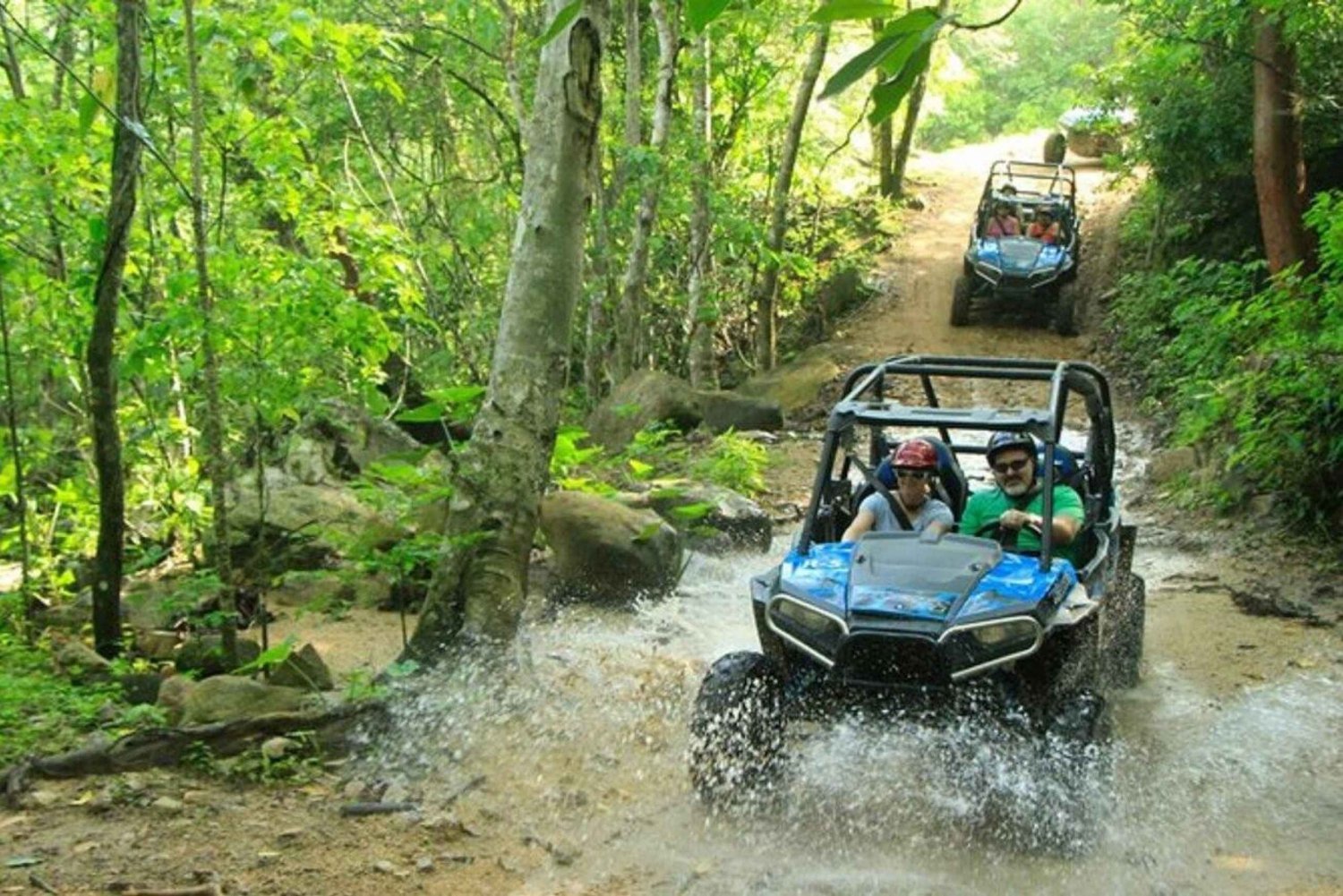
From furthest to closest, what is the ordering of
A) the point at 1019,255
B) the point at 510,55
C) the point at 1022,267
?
the point at 1019,255
the point at 1022,267
the point at 510,55

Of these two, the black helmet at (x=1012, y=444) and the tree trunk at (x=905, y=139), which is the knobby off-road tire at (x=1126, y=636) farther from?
the tree trunk at (x=905, y=139)

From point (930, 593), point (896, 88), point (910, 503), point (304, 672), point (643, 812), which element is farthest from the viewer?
point (304, 672)

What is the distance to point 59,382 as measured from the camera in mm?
15781

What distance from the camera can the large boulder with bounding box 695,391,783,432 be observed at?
1633cm

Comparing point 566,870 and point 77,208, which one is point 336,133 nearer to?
point 77,208

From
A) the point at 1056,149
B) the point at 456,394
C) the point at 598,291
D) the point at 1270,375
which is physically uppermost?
the point at 1056,149

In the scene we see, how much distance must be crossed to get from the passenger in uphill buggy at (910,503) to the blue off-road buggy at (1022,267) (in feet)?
43.5

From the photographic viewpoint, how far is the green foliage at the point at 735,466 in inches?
510

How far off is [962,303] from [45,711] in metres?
16.2

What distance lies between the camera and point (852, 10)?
1.08m

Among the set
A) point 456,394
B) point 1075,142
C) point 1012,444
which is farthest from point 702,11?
point 1075,142

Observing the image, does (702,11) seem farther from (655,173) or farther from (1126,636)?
(655,173)

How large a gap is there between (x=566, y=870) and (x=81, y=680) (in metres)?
3.26

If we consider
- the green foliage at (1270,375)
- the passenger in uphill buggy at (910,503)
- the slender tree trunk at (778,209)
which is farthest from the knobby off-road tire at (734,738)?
the slender tree trunk at (778,209)
